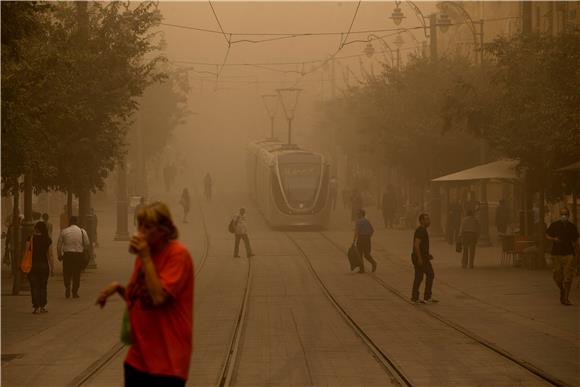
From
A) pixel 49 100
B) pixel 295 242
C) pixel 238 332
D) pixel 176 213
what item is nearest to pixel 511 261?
pixel 295 242

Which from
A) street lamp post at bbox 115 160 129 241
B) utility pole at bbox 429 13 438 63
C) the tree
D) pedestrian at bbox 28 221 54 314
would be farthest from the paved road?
utility pole at bbox 429 13 438 63

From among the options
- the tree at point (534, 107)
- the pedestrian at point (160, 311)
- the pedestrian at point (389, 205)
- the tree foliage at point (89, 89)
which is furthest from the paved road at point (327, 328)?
the pedestrian at point (389, 205)

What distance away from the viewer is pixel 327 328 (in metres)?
18.3

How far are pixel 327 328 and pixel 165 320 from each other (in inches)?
458

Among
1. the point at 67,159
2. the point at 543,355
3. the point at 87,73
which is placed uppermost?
the point at 87,73

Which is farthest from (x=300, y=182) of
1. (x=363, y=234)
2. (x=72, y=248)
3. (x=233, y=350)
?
(x=233, y=350)

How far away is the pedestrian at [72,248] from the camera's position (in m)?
22.9

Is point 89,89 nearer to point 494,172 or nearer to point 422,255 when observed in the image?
point 422,255

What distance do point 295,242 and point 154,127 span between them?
86.3 feet

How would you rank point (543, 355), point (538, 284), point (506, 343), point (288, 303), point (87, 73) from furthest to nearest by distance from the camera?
1. point (87, 73)
2. point (538, 284)
3. point (288, 303)
4. point (506, 343)
5. point (543, 355)

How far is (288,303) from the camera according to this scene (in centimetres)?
2277

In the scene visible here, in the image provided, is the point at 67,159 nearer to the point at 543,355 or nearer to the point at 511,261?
the point at 511,261

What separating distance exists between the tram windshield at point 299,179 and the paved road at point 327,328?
14657 millimetres

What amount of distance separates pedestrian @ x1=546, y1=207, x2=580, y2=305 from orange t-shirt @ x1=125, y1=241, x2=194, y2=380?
15.6 metres
